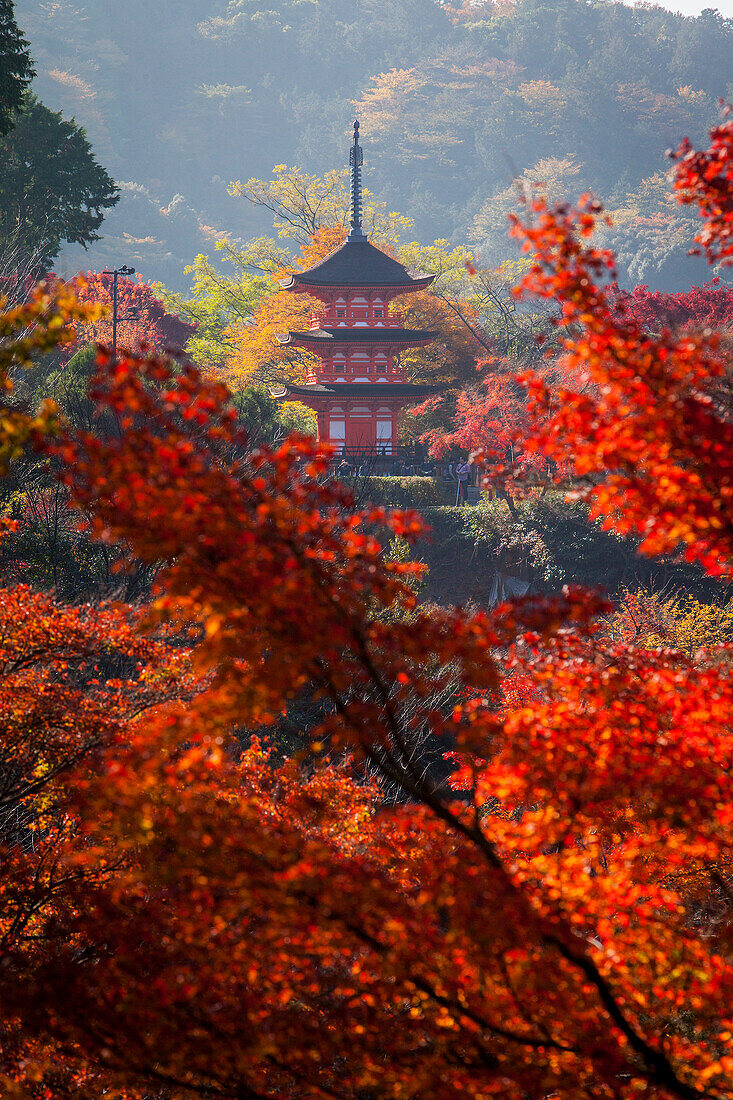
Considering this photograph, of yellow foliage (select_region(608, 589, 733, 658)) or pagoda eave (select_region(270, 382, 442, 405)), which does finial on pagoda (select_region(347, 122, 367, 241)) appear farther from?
yellow foliage (select_region(608, 589, 733, 658))

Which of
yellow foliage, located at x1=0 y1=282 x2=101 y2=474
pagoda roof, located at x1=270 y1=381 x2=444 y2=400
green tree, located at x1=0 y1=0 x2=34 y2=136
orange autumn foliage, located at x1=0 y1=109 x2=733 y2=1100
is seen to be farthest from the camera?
pagoda roof, located at x1=270 y1=381 x2=444 y2=400

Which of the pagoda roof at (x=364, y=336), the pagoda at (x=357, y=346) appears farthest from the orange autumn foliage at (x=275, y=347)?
the pagoda roof at (x=364, y=336)

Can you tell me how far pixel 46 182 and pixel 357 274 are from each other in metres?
10.1

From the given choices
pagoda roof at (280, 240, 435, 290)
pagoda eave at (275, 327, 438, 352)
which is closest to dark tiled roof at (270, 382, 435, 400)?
pagoda eave at (275, 327, 438, 352)

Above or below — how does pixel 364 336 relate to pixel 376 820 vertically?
above

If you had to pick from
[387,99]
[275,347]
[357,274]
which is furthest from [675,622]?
[387,99]

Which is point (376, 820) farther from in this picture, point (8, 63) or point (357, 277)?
point (357, 277)

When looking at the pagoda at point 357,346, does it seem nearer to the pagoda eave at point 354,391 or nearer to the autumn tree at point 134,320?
the pagoda eave at point 354,391

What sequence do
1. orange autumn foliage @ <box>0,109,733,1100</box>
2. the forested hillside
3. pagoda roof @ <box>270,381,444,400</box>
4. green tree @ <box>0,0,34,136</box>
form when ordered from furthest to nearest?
the forested hillside < pagoda roof @ <box>270,381,444,400</box> < green tree @ <box>0,0,34,136</box> < orange autumn foliage @ <box>0,109,733,1100</box>

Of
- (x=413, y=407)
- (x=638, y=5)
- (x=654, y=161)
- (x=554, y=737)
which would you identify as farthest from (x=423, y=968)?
(x=638, y=5)

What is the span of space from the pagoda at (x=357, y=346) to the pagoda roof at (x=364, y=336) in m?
0.03

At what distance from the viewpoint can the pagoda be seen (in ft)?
83.8

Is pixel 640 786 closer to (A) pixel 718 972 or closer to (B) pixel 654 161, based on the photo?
Result: (A) pixel 718 972

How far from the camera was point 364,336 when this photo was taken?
25531mm
